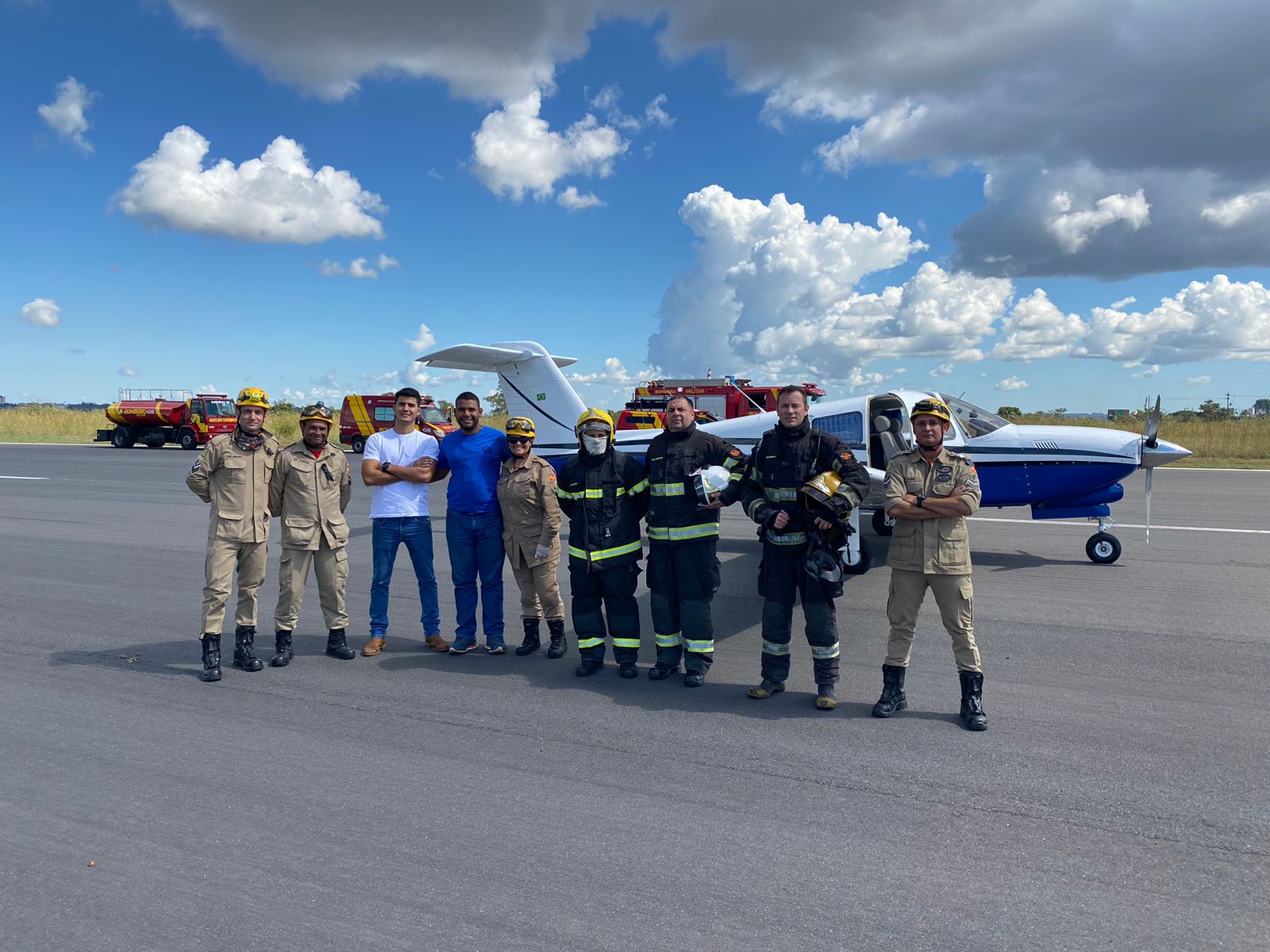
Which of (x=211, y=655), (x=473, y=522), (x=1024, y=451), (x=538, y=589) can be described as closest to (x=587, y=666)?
(x=538, y=589)

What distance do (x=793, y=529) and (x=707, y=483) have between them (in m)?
0.60

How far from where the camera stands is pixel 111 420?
35.4 m

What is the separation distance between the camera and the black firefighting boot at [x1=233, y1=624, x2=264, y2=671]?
5602mm

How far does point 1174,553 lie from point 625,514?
7879 mm

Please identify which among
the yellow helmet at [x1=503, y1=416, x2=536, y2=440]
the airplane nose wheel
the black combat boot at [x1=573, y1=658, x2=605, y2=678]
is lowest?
the black combat boot at [x1=573, y1=658, x2=605, y2=678]

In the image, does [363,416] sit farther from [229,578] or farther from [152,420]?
[229,578]

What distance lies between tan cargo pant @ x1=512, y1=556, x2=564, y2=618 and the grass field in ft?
24.9

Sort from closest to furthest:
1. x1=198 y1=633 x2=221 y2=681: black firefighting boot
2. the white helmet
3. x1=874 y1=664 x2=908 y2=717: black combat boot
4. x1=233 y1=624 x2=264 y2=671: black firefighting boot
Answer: x1=874 y1=664 x2=908 y2=717: black combat boot < the white helmet < x1=198 y1=633 x2=221 y2=681: black firefighting boot < x1=233 y1=624 x2=264 y2=671: black firefighting boot

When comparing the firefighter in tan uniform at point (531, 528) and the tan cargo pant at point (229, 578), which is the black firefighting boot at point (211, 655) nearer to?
the tan cargo pant at point (229, 578)

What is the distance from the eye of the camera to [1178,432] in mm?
28891

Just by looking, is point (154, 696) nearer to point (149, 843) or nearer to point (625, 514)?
point (149, 843)

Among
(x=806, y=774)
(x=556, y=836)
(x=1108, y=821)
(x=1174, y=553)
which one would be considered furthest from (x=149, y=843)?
(x=1174, y=553)

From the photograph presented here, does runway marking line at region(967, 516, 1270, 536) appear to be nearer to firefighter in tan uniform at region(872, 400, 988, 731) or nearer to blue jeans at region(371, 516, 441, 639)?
firefighter in tan uniform at region(872, 400, 988, 731)

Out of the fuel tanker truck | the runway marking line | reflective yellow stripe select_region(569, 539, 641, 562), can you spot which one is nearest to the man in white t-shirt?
reflective yellow stripe select_region(569, 539, 641, 562)
